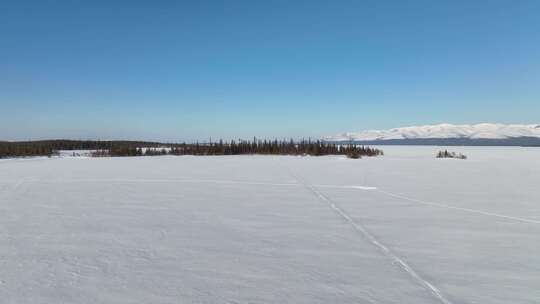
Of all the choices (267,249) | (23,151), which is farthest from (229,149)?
(267,249)

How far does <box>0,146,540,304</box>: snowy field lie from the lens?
318 centimetres

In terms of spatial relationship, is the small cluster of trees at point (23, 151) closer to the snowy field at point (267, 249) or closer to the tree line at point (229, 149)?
the tree line at point (229, 149)

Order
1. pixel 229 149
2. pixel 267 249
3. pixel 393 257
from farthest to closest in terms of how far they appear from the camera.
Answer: pixel 229 149 → pixel 267 249 → pixel 393 257

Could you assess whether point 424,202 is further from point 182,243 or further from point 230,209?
point 182,243

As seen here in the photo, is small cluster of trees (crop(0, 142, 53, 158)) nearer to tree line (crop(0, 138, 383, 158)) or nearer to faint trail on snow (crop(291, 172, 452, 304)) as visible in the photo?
tree line (crop(0, 138, 383, 158))

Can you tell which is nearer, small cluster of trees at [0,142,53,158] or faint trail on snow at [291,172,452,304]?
faint trail on snow at [291,172,452,304]

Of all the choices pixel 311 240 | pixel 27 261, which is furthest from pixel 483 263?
pixel 27 261

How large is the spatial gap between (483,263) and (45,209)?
24.9 ft

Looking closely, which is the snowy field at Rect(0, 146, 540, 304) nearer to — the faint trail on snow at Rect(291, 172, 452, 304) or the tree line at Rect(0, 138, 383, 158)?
the faint trail on snow at Rect(291, 172, 452, 304)

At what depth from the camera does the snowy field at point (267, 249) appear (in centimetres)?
318

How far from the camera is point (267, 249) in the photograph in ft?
14.9

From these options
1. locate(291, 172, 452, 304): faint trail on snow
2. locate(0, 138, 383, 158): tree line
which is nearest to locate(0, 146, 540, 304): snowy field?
locate(291, 172, 452, 304): faint trail on snow

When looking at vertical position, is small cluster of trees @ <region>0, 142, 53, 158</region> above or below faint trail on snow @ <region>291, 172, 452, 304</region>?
above

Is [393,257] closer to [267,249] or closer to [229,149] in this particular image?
[267,249]
